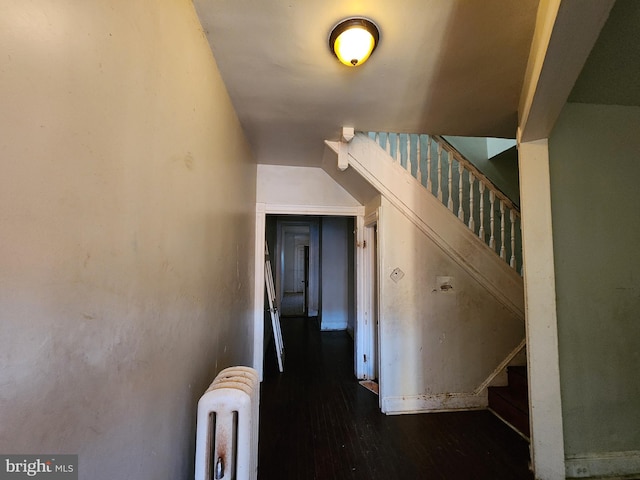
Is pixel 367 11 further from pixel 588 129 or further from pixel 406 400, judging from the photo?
pixel 406 400

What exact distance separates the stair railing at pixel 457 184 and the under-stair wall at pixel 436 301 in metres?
0.14

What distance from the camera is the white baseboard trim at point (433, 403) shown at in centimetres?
261

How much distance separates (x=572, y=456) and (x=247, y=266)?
273 cm

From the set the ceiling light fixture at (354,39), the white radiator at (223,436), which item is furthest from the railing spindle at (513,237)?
the white radiator at (223,436)

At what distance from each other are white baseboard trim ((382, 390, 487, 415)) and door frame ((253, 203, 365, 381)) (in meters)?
0.76

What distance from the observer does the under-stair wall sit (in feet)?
8.72

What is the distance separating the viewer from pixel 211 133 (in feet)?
4.99

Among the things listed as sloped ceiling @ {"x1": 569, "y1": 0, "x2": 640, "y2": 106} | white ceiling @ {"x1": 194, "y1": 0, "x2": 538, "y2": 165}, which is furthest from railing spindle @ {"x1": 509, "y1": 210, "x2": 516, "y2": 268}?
sloped ceiling @ {"x1": 569, "y1": 0, "x2": 640, "y2": 106}

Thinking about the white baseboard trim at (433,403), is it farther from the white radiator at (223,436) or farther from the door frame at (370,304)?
the white radiator at (223,436)

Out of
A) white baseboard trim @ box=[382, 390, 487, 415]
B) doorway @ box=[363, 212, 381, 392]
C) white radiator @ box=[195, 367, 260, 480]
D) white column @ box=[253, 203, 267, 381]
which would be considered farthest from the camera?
doorway @ box=[363, 212, 381, 392]

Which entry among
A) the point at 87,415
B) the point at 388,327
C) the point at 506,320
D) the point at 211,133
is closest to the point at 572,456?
the point at 506,320

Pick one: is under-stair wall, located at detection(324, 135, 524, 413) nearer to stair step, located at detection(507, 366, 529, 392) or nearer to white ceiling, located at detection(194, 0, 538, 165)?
stair step, located at detection(507, 366, 529, 392)

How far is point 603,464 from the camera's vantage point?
5.89 ft
